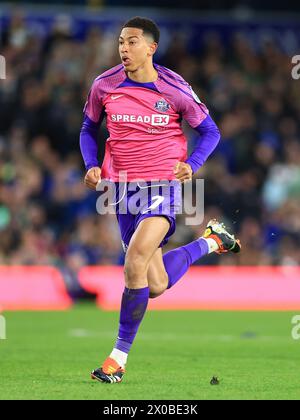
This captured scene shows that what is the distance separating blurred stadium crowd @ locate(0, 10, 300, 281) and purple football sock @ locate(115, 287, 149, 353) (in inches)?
312

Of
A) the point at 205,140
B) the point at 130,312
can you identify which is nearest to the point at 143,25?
the point at 205,140

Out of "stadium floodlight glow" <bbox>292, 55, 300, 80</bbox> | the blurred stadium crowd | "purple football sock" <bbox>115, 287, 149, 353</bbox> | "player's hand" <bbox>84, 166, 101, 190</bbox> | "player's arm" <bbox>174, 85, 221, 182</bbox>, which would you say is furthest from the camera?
"stadium floodlight glow" <bbox>292, 55, 300, 80</bbox>

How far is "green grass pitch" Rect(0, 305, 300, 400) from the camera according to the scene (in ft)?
24.1

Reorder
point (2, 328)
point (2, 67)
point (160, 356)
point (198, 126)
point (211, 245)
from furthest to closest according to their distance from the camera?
point (2, 67) → point (2, 328) → point (160, 356) → point (211, 245) → point (198, 126)

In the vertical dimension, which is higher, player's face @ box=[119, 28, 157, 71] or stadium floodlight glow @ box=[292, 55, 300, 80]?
stadium floodlight glow @ box=[292, 55, 300, 80]

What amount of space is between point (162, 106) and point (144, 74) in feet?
0.89

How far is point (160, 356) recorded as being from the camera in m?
9.95

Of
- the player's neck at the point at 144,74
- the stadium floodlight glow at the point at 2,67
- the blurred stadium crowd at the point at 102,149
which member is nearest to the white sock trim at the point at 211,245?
the player's neck at the point at 144,74

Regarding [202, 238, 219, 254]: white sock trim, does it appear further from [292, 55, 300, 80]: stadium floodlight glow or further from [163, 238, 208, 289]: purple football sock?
[292, 55, 300, 80]: stadium floodlight glow

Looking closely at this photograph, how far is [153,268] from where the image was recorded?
27.5ft

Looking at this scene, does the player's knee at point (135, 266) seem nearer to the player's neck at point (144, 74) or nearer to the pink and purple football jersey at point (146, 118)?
the pink and purple football jersey at point (146, 118)

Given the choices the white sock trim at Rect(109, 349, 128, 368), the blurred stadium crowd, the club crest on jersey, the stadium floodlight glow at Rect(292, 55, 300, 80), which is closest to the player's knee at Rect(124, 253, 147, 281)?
the white sock trim at Rect(109, 349, 128, 368)

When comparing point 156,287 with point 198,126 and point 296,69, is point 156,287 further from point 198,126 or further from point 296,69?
point 296,69
